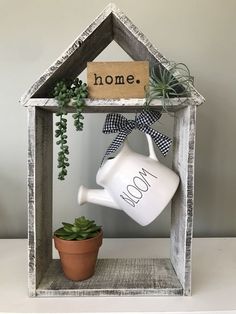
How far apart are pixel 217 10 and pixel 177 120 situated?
411 millimetres

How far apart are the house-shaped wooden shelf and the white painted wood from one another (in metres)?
0.02

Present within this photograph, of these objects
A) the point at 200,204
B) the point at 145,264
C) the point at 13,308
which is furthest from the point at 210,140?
the point at 13,308

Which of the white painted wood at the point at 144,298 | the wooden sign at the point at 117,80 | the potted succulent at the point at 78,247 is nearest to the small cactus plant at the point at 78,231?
the potted succulent at the point at 78,247

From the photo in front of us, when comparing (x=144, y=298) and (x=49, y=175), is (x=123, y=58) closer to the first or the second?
(x=49, y=175)

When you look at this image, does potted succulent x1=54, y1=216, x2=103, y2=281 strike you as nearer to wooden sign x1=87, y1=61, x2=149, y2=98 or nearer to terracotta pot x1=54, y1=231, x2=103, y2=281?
terracotta pot x1=54, y1=231, x2=103, y2=281

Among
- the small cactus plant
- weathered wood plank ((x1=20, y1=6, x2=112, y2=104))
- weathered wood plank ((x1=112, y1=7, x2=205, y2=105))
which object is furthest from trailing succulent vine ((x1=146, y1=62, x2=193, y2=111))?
the small cactus plant

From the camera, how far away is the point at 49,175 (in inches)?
27.1

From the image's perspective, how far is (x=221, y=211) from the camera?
3.10ft

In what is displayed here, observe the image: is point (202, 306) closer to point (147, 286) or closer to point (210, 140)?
point (147, 286)

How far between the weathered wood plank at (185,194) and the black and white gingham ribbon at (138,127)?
35mm

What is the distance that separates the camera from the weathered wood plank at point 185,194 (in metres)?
0.57

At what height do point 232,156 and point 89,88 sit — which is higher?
point 89,88

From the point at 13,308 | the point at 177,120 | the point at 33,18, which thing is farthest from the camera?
the point at 33,18

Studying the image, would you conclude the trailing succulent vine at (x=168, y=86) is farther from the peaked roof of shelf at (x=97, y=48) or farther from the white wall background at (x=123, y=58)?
the white wall background at (x=123, y=58)
